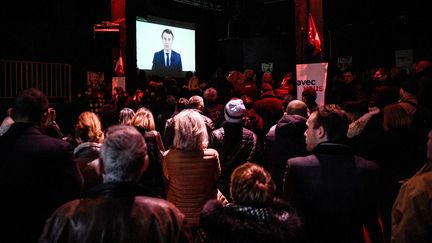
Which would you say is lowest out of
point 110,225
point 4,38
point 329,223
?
point 329,223

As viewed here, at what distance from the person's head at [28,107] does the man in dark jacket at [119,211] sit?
1222mm

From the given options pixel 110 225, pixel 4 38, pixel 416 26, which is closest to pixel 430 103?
pixel 110 225

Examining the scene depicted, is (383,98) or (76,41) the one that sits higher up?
(76,41)

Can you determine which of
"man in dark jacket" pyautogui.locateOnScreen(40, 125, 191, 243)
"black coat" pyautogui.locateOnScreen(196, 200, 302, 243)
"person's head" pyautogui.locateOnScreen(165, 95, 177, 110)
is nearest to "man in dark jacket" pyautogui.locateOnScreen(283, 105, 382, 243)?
"black coat" pyautogui.locateOnScreen(196, 200, 302, 243)

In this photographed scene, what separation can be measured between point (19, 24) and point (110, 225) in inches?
407

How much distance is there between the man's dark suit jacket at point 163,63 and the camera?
14.8 metres

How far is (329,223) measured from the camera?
3.09m

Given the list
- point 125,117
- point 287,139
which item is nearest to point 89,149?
point 125,117

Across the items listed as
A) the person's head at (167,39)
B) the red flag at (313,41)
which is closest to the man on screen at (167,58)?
the person's head at (167,39)

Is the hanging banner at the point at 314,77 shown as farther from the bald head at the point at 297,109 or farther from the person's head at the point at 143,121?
the person's head at the point at 143,121

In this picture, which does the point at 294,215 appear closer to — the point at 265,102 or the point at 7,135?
the point at 7,135

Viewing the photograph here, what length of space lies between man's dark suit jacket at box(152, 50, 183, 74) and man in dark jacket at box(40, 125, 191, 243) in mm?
12566

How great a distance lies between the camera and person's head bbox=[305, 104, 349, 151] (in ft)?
10.3

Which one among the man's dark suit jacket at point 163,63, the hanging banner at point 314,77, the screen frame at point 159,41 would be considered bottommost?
the hanging banner at point 314,77
